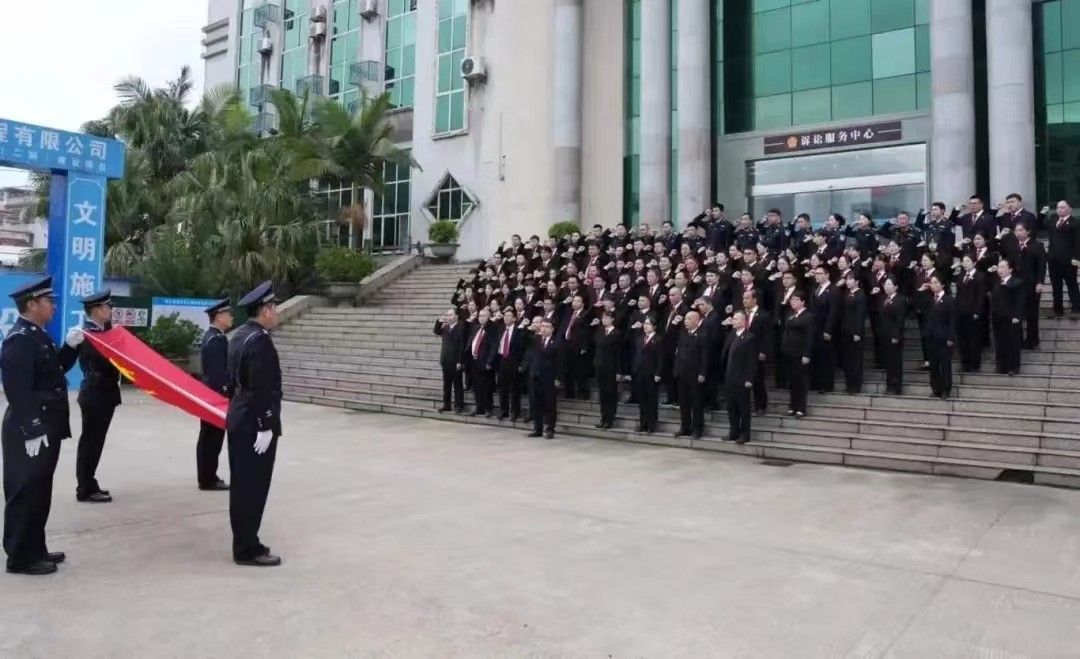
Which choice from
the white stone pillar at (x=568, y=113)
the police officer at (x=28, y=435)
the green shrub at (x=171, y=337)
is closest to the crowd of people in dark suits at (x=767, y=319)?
the police officer at (x=28, y=435)

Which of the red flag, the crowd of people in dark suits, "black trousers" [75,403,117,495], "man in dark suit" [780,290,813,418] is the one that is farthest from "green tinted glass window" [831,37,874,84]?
"black trousers" [75,403,117,495]

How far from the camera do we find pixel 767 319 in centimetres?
1033

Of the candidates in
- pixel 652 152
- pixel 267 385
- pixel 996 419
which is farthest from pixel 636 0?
pixel 267 385

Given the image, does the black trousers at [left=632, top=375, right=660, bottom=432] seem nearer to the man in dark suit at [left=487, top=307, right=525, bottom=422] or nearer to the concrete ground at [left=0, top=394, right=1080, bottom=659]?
the man in dark suit at [left=487, top=307, right=525, bottom=422]

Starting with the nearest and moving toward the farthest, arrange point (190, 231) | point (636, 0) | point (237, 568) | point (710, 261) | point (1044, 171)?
point (237, 568) → point (710, 261) → point (1044, 171) → point (190, 231) → point (636, 0)

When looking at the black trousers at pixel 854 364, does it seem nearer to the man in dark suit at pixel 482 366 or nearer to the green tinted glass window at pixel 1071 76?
the man in dark suit at pixel 482 366

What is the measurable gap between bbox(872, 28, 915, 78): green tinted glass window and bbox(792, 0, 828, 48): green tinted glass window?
1.38 meters

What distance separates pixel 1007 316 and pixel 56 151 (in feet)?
50.0

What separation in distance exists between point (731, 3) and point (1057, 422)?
1722cm

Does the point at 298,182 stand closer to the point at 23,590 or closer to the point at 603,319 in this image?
the point at 603,319

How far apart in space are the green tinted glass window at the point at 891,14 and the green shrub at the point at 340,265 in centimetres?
1458

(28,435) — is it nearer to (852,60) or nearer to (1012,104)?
(1012,104)

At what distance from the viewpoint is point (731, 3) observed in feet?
74.6

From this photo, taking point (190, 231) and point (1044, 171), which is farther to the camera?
point (190, 231)
